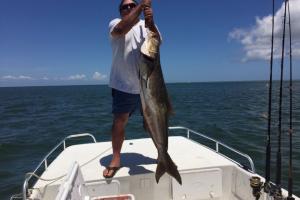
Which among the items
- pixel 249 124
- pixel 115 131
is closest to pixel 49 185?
pixel 115 131

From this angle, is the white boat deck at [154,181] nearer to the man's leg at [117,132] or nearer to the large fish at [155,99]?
the man's leg at [117,132]

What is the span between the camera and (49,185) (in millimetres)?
4031

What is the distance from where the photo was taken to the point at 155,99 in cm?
339

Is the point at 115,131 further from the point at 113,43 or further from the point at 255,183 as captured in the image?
the point at 255,183

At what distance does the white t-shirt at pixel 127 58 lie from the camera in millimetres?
4008

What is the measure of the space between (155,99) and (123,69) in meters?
0.89

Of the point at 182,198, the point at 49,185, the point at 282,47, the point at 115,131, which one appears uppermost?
the point at 282,47

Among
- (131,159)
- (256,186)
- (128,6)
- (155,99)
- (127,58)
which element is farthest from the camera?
(131,159)

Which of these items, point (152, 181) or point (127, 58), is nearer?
point (127, 58)

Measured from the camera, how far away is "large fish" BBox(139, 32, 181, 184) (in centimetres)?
323

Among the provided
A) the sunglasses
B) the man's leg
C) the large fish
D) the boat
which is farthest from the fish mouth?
the boat

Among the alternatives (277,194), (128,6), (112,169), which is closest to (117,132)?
(112,169)

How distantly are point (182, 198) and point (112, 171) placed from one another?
105cm

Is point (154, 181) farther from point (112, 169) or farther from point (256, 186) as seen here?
point (256, 186)
